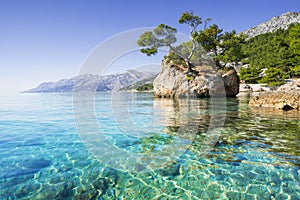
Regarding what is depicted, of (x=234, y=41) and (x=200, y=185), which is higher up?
(x=234, y=41)

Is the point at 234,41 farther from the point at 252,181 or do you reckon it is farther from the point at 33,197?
the point at 33,197

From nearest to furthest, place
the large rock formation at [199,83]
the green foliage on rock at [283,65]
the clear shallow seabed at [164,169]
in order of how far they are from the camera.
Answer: the clear shallow seabed at [164,169], the large rock formation at [199,83], the green foliage on rock at [283,65]

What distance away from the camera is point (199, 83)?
24.4 metres

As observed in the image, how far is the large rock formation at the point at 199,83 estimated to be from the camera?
24155mm

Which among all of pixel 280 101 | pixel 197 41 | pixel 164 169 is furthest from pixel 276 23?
pixel 164 169

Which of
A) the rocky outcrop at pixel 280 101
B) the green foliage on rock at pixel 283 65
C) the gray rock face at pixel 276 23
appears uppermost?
the gray rock face at pixel 276 23

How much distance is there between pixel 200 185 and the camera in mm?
3654

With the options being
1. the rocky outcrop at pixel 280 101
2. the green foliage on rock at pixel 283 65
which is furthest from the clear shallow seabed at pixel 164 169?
the green foliage on rock at pixel 283 65

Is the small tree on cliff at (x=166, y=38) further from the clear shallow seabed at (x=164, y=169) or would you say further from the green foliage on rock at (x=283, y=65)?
the clear shallow seabed at (x=164, y=169)

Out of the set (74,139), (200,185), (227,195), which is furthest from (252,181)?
(74,139)

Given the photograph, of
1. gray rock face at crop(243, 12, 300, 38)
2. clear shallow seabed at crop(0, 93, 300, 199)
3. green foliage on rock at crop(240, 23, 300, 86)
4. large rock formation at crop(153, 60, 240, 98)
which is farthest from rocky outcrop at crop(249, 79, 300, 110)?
gray rock face at crop(243, 12, 300, 38)

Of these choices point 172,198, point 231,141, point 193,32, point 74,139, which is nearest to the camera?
point 172,198

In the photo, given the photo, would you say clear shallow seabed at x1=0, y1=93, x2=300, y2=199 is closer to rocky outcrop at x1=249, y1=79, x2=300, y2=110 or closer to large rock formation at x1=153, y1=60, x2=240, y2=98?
rocky outcrop at x1=249, y1=79, x2=300, y2=110

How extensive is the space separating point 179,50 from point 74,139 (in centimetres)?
2380
